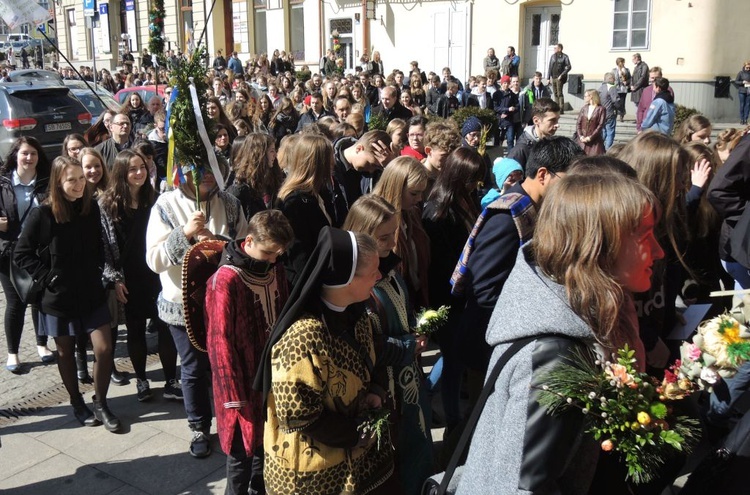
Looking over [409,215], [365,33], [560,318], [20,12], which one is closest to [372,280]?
[560,318]

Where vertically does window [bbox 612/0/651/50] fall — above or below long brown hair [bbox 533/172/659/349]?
above

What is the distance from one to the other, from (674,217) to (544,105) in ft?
11.2

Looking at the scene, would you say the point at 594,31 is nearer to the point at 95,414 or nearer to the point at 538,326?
the point at 95,414

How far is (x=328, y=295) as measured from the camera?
2695 millimetres

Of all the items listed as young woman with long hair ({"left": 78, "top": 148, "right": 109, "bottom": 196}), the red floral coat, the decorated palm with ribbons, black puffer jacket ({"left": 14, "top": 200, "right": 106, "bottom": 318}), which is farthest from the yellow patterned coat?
young woman with long hair ({"left": 78, "top": 148, "right": 109, "bottom": 196})

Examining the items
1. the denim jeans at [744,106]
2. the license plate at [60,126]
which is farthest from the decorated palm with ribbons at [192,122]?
the denim jeans at [744,106]

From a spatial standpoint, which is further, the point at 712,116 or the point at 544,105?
the point at 712,116

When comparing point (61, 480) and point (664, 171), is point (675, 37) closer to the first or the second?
point (664, 171)

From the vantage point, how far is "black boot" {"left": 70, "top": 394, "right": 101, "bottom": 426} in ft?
15.8

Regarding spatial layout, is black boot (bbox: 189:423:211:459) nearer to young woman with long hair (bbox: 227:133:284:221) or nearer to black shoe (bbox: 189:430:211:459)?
black shoe (bbox: 189:430:211:459)

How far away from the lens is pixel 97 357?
4.70m

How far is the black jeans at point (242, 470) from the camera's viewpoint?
3543 millimetres

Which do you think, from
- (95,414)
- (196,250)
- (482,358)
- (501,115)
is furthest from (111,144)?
(501,115)

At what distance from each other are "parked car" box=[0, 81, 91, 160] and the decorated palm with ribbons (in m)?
9.67
